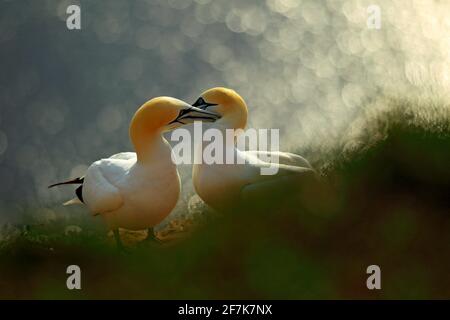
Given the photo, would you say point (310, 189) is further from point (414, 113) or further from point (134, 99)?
point (134, 99)

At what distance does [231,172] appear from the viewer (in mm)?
2363

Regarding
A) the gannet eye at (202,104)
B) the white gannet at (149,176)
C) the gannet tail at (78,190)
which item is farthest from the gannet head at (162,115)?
the gannet tail at (78,190)

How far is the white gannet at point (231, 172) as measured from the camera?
2336 mm

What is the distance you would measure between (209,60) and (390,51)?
2.21 feet

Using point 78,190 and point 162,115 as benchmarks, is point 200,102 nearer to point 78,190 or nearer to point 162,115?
point 162,115

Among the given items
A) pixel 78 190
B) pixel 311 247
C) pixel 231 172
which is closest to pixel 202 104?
pixel 231 172

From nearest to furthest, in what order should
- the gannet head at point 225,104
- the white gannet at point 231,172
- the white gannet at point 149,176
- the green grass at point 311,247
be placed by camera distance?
the green grass at point 311,247
the white gannet at point 149,176
the white gannet at point 231,172
the gannet head at point 225,104

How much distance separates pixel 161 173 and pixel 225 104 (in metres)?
0.37

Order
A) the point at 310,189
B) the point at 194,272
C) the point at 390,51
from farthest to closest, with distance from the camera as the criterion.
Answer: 1. the point at 390,51
2. the point at 310,189
3. the point at 194,272

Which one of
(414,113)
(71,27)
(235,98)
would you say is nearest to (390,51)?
(414,113)

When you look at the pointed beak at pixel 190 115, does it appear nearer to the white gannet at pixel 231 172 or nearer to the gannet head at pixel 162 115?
the gannet head at pixel 162 115

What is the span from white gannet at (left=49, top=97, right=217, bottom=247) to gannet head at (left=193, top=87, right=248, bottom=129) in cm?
→ 16

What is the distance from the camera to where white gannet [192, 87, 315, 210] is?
7.66 feet

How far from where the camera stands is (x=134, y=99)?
293 centimetres
